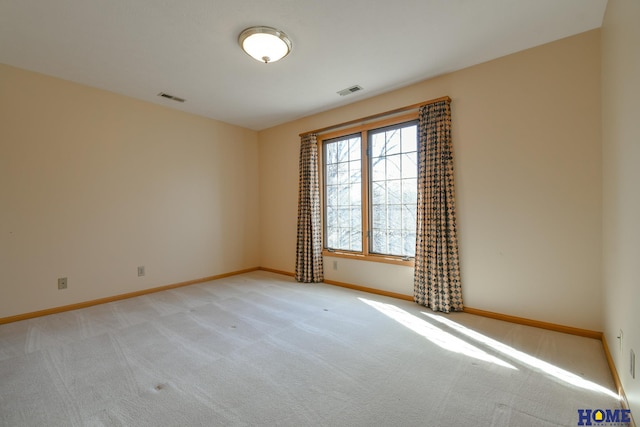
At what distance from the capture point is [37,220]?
290 cm

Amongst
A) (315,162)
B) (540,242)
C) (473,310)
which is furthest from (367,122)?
(473,310)

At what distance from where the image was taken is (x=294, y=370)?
1.89 metres

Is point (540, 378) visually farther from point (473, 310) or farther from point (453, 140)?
point (453, 140)

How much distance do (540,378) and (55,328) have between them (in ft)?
13.4

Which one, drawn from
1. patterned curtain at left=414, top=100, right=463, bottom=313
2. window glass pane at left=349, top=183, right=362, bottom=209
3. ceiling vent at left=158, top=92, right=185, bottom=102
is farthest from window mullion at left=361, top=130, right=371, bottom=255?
ceiling vent at left=158, top=92, right=185, bottom=102

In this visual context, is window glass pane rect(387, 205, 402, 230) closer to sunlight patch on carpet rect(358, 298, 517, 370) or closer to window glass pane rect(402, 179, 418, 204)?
window glass pane rect(402, 179, 418, 204)

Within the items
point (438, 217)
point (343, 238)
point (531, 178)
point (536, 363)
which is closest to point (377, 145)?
point (438, 217)

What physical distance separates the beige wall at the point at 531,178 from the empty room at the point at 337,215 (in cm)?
2

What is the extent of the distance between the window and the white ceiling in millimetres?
685

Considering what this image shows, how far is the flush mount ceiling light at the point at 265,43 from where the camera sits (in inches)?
86.0

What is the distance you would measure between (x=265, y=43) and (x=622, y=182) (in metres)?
2.68

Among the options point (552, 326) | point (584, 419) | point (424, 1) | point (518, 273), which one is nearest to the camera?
point (584, 419)

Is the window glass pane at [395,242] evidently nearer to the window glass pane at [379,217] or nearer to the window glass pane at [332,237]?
the window glass pane at [379,217]

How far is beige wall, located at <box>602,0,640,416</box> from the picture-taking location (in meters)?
1.34
